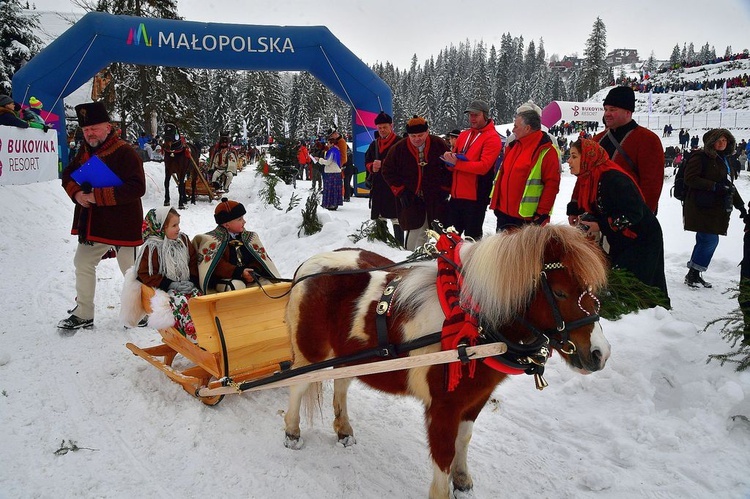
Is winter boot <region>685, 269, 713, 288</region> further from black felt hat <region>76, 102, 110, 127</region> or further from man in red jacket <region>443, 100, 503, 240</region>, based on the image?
black felt hat <region>76, 102, 110, 127</region>

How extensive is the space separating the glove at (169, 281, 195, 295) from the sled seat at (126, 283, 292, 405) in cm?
30

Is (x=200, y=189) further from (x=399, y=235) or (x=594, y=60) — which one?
(x=594, y=60)

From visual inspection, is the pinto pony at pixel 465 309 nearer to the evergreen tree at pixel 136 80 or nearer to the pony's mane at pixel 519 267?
the pony's mane at pixel 519 267

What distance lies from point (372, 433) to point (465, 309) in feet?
5.22

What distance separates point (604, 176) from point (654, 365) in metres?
1.55

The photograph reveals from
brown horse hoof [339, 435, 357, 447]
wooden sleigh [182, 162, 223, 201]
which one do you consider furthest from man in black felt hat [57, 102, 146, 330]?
wooden sleigh [182, 162, 223, 201]

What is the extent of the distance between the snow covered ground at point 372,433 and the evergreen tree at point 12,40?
19663mm

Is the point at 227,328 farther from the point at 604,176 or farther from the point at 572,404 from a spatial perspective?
the point at 604,176

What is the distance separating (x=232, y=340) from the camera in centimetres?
357

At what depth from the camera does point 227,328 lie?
3.55m

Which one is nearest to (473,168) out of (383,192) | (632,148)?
(632,148)

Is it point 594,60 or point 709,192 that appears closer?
point 709,192

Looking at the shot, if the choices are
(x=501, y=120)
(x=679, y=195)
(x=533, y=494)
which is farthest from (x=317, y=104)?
(x=533, y=494)

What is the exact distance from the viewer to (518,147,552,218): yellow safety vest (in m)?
4.55
